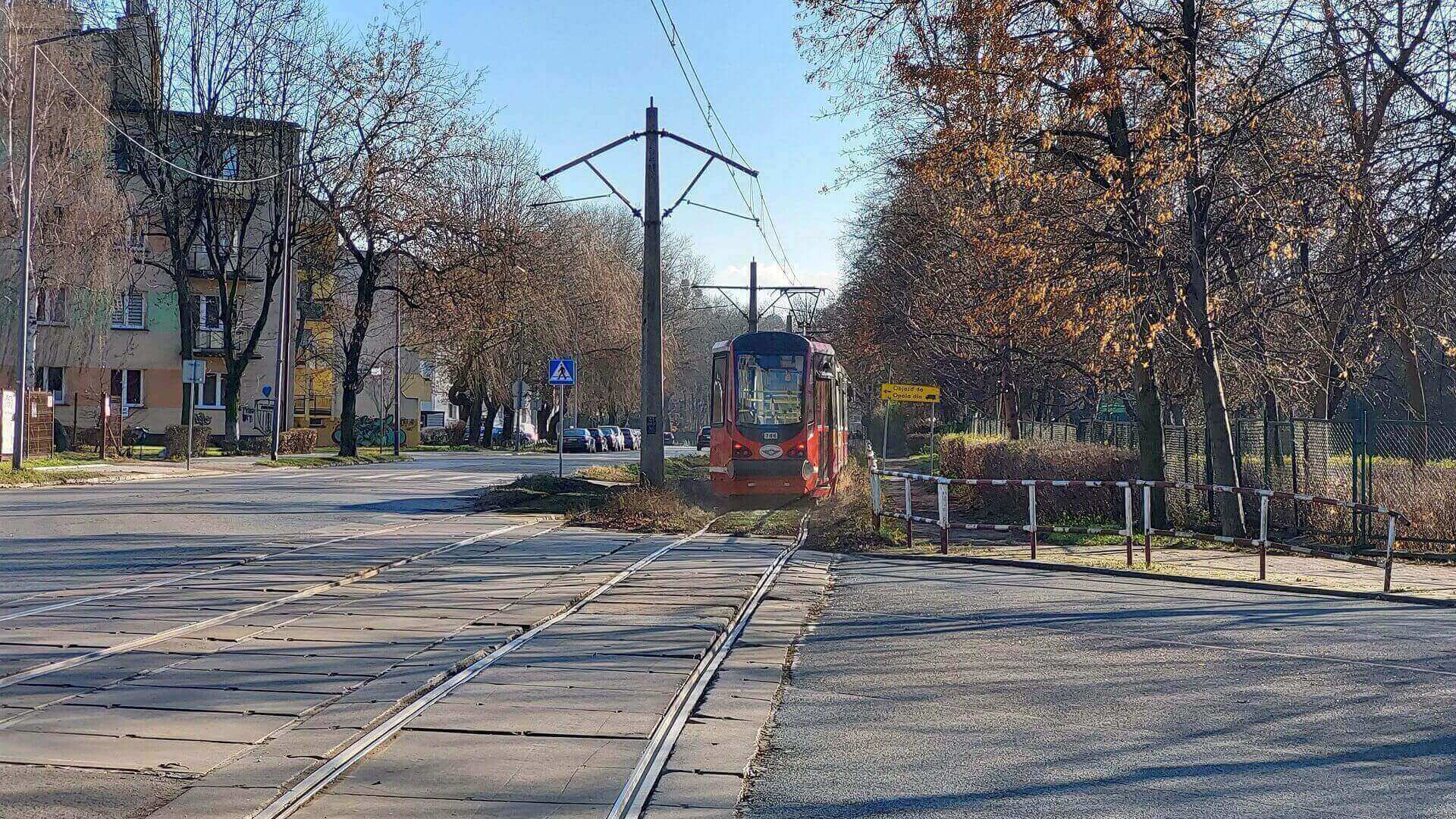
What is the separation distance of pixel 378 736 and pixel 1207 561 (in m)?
13.7

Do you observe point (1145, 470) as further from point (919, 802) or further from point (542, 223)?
point (542, 223)

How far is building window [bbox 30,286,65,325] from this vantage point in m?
41.7

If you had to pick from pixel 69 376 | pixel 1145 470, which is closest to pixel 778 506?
pixel 1145 470

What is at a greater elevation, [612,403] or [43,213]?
[43,213]

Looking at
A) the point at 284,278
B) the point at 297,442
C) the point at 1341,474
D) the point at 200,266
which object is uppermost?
the point at 200,266

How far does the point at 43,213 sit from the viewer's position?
38.9m

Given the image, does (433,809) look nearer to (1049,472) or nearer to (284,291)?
(1049,472)

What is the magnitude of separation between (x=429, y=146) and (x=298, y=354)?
2449cm

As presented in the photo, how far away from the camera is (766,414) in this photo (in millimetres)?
26609

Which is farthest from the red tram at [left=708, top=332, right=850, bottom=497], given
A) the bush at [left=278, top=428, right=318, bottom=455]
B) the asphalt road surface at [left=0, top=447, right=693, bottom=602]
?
the bush at [left=278, top=428, right=318, bottom=455]

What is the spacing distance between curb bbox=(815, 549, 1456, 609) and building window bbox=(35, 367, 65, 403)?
4548cm

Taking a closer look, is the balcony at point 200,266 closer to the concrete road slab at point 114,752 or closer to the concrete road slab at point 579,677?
the concrete road slab at point 579,677

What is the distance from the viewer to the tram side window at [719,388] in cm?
2688

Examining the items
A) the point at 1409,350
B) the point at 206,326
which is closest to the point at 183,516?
the point at 1409,350
